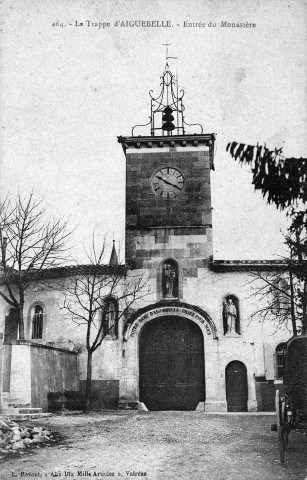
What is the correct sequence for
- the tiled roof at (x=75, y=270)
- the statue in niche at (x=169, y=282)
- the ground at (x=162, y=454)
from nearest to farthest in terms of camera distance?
the ground at (x=162, y=454)
the tiled roof at (x=75, y=270)
the statue in niche at (x=169, y=282)

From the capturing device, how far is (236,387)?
2312 centimetres

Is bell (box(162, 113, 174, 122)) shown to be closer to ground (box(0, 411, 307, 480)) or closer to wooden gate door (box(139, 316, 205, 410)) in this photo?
wooden gate door (box(139, 316, 205, 410))

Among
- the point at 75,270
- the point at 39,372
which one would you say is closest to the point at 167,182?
the point at 75,270

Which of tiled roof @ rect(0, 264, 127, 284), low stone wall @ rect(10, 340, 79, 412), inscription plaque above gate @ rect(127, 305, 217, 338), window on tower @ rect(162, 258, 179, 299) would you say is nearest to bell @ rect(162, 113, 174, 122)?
window on tower @ rect(162, 258, 179, 299)

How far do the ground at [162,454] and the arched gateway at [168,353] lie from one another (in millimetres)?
8014

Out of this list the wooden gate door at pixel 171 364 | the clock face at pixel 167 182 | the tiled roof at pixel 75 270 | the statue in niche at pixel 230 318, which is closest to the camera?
the wooden gate door at pixel 171 364

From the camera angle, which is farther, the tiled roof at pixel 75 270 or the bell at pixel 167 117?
the bell at pixel 167 117

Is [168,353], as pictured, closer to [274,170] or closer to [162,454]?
[162,454]

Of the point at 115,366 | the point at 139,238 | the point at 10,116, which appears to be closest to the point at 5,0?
the point at 10,116

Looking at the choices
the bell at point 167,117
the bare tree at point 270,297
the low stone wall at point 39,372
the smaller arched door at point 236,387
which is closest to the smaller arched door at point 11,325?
the low stone wall at point 39,372

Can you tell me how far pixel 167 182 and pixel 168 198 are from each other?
89cm

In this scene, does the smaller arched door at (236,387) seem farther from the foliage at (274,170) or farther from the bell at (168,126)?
the foliage at (274,170)

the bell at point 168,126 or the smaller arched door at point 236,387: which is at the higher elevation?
the bell at point 168,126

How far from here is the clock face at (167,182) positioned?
25.5 metres
